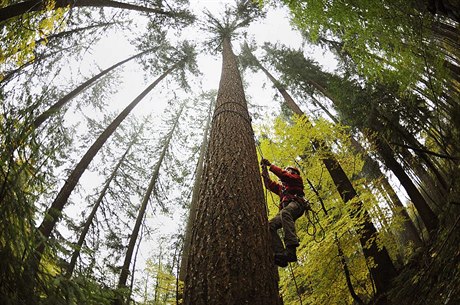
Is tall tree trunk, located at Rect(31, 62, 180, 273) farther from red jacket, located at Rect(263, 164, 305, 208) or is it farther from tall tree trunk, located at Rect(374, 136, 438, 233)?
tall tree trunk, located at Rect(374, 136, 438, 233)

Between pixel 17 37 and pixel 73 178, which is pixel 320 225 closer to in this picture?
pixel 17 37

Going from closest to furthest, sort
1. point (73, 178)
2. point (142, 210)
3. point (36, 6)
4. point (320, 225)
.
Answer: point (36, 6) → point (320, 225) → point (73, 178) → point (142, 210)

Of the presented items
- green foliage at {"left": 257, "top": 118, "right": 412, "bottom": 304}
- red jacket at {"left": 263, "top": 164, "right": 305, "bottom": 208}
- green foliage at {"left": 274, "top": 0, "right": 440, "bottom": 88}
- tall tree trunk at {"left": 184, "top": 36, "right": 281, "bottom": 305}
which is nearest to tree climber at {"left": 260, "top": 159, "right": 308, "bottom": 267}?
red jacket at {"left": 263, "top": 164, "right": 305, "bottom": 208}

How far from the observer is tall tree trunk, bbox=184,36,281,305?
1.80 metres

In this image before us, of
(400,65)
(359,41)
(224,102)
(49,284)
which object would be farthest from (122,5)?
(49,284)

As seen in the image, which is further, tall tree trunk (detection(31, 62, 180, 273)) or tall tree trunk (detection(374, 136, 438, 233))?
tall tree trunk (detection(374, 136, 438, 233))

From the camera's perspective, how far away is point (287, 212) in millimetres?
3734

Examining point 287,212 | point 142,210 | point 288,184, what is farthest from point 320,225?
point 142,210

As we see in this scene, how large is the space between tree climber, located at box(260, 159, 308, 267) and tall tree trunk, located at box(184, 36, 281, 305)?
813mm

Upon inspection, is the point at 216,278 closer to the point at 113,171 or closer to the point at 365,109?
the point at 365,109

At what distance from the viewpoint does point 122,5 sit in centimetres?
787

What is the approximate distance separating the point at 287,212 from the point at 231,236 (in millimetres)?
1813

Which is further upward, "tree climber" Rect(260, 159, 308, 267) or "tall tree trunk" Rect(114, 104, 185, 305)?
"tall tree trunk" Rect(114, 104, 185, 305)

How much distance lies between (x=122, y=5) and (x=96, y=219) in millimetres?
8203
